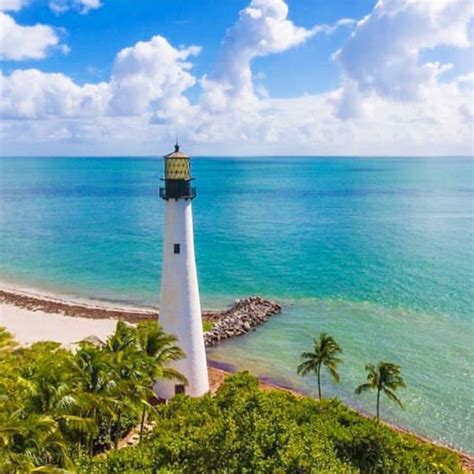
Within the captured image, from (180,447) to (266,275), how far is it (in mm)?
44738

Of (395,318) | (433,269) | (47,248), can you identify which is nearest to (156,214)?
(47,248)

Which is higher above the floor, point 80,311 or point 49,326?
point 49,326

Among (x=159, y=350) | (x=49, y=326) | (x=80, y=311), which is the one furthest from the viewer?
(x=80, y=311)

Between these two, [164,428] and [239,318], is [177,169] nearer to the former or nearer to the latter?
[164,428]

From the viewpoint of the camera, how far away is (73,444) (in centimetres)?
1950

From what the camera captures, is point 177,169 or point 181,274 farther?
point 181,274

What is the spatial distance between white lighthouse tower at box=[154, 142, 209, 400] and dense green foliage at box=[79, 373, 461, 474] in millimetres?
4333

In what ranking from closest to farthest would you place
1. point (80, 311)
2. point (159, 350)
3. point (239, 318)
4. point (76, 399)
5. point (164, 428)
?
point (76, 399)
point (164, 428)
point (159, 350)
point (239, 318)
point (80, 311)

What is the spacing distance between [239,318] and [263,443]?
29.1 metres

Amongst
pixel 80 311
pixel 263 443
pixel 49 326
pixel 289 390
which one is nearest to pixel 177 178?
pixel 263 443

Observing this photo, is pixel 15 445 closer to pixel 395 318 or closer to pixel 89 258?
pixel 395 318

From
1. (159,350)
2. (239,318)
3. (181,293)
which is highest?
(181,293)

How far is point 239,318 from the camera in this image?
145 feet

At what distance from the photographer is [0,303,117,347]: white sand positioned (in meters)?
39.8
